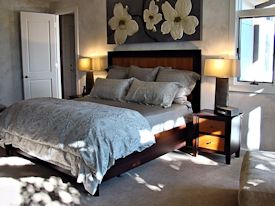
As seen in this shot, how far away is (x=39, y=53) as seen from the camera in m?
6.40

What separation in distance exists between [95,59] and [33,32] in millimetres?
1666

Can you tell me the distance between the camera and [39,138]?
11.0 ft

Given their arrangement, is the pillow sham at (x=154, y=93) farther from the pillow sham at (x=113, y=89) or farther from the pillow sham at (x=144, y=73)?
the pillow sham at (x=144, y=73)

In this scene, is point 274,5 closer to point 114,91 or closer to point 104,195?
point 114,91

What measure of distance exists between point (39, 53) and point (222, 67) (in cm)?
402

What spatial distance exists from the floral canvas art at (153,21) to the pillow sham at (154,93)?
92 centimetres

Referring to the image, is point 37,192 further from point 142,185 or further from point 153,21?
point 153,21

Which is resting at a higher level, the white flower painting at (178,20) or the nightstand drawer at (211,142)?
the white flower painting at (178,20)

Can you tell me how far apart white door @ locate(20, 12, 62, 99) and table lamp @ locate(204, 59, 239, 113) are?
372 cm

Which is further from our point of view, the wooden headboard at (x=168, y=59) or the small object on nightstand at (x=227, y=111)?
the wooden headboard at (x=168, y=59)

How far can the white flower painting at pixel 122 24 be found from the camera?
515 cm

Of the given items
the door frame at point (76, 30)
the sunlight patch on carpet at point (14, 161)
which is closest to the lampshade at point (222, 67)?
the sunlight patch on carpet at point (14, 161)

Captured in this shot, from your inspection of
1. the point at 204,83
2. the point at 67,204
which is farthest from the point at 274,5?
the point at 67,204

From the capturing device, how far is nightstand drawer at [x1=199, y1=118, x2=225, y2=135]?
3.82 metres
